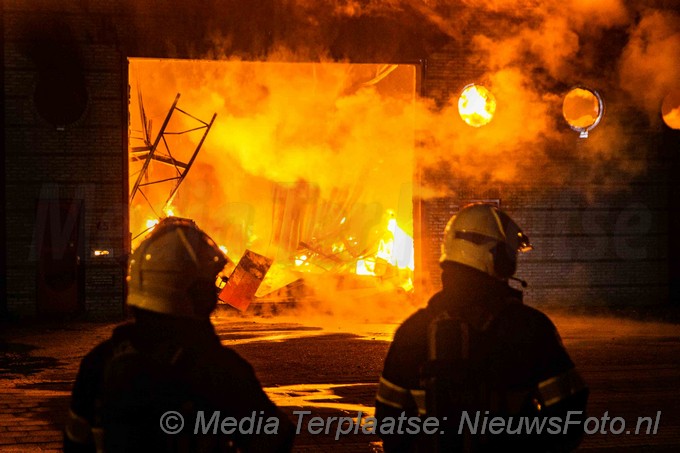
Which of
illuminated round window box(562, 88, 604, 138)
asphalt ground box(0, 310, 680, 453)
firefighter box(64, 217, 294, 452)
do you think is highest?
illuminated round window box(562, 88, 604, 138)

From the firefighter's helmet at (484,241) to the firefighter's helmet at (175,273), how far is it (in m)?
0.87

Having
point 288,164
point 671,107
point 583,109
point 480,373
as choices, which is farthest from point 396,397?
point 288,164

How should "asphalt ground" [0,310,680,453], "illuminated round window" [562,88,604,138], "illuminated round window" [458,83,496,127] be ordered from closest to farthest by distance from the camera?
"asphalt ground" [0,310,680,453], "illuminated round window" [458,83,496,127], "illuminated round window" [562,88,604,138]

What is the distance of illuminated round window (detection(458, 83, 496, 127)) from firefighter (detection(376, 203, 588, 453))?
13570 mm

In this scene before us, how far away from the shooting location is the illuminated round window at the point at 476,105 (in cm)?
1638

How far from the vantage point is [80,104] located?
49.9 ft

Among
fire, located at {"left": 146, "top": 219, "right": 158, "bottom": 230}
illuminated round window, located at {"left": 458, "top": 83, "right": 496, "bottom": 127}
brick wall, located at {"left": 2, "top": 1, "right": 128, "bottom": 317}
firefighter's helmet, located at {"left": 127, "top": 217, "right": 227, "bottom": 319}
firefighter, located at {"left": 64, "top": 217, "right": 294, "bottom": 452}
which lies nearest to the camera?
firefighter, located at {"left": 64, "top": 217, "right": 294, "bottom": 452}

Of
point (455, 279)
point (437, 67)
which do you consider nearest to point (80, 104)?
point (437, 67)

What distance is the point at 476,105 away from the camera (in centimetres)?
1641

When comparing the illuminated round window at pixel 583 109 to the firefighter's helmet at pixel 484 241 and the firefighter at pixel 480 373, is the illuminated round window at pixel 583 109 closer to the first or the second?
the firefighter's helmet at pixel 484 241

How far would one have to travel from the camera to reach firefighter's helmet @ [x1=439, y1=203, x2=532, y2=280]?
3.09 meters

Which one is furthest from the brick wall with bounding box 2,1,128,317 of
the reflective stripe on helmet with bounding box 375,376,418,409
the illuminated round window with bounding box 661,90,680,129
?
the reflective stripe on helmet with bounding box 375,376,418,409

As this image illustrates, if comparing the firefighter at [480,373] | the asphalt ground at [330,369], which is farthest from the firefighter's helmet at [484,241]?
the asphalt ground at [330,369]

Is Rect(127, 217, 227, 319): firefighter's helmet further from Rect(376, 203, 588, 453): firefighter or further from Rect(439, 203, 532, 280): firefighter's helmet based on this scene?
Rect(439, 203, 532, 280): firefighter's helmet
